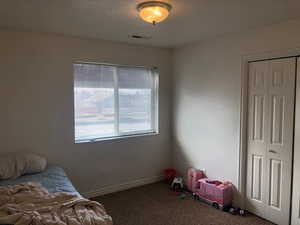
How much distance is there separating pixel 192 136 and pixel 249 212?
4.59 ft

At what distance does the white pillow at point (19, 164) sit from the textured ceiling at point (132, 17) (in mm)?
1598

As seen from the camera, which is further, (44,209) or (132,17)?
(132,17)

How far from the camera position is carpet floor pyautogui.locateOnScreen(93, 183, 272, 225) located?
294 cm

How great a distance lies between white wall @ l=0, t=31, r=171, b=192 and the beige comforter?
3.65 ft

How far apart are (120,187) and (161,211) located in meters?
0.96

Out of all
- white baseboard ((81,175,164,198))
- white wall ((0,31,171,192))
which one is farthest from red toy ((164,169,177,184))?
white wall ((0,31,171,192))

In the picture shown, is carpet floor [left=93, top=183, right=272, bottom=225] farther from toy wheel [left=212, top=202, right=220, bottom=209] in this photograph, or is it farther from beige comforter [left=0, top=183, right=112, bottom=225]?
beige comforter [left=0, top=183, right=112, bottom=225]

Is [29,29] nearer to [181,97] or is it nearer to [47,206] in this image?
[47,206]

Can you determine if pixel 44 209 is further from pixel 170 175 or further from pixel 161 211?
pixel 170 175

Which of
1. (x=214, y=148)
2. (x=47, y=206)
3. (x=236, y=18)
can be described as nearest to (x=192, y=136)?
(x=214, y=148)

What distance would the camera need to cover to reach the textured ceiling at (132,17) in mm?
2168

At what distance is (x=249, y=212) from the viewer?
3146mm

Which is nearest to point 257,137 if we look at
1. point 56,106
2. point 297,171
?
point 297,171

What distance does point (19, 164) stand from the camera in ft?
9.26
